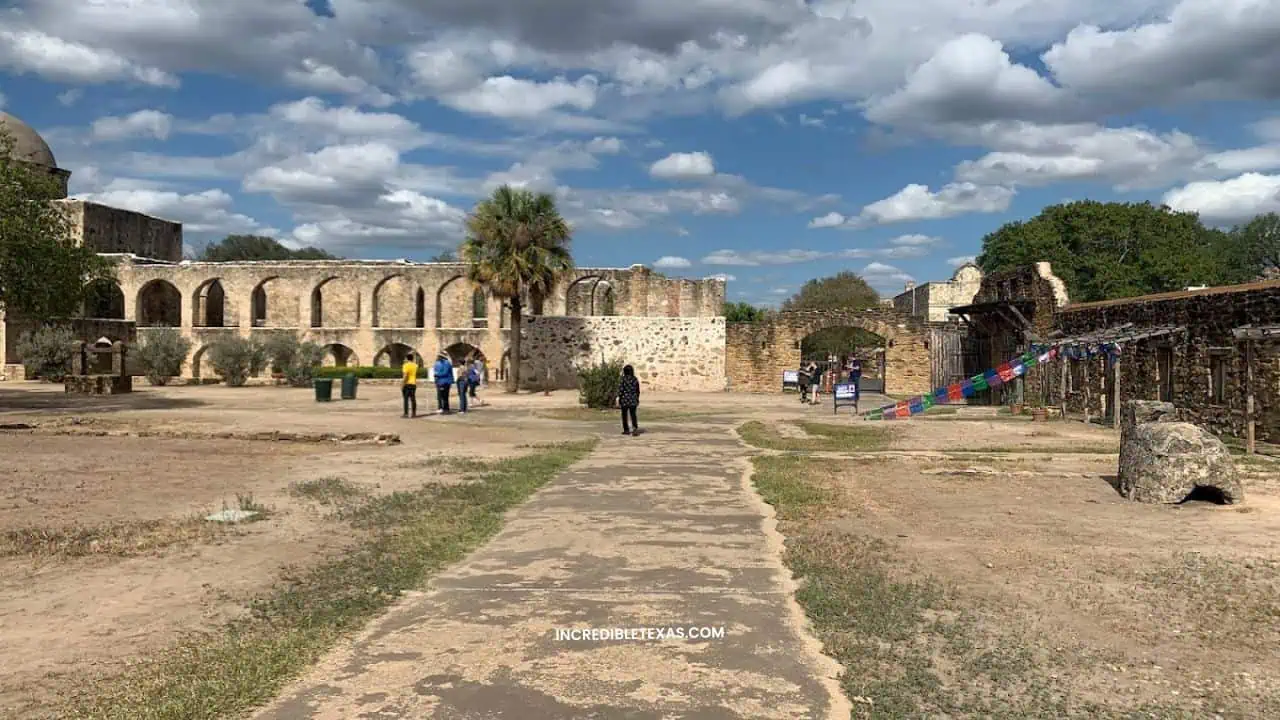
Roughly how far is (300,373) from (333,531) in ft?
89.5

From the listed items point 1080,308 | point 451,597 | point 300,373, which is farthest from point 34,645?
point 300,373

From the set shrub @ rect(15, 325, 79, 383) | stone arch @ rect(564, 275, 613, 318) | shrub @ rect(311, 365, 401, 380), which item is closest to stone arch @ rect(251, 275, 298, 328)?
shrub @ rect(311, 365, 401, 380)

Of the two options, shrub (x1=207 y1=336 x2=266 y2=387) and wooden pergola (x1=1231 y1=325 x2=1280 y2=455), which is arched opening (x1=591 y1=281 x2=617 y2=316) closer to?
shrub (x1=207 y1=336 x2=266 y2=387)

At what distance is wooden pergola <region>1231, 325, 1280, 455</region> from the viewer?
13328 mm

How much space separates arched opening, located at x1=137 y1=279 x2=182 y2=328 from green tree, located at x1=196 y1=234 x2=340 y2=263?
30074 mm

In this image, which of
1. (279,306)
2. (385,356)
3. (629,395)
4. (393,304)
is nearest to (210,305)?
(279,306)

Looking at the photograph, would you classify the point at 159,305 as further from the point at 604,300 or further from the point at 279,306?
the point at 604,300

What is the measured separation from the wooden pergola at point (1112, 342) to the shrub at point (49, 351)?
30400 millimetres

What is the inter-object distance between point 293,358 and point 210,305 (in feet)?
48.1

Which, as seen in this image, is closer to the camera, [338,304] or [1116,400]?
[1116,400]

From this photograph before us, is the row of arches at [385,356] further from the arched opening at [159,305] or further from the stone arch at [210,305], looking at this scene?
the arched opening at [159,305]

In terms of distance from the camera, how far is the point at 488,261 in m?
27.9

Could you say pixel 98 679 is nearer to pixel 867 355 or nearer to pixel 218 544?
pixel 218 544

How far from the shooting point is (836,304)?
58656 mm
